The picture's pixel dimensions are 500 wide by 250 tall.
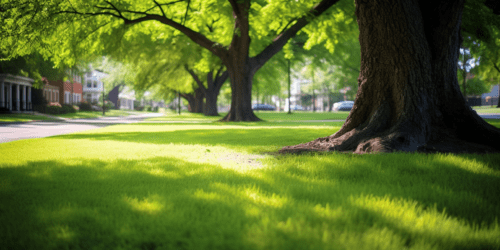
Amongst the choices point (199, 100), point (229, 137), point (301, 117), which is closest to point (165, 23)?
point (229, 137)

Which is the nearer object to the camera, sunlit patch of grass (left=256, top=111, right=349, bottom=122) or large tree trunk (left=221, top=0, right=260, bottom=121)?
large tree trunk (left=221, top=0, right=260, bottom=121)

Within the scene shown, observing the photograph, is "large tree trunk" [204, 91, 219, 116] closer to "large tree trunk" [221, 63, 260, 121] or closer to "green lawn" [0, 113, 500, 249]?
"large tree trunk" [221, 63, 260, 121]

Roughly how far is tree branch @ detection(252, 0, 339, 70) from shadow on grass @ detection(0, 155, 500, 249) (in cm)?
1243

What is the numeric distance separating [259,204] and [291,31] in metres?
17.8

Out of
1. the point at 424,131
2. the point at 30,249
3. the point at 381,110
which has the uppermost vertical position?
the point at 381,110

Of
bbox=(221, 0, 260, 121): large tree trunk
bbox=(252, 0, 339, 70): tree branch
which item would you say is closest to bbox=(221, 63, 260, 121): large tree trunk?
bbox=(221, 0, 260, 121): large tree trunk

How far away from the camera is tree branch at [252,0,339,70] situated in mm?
15992

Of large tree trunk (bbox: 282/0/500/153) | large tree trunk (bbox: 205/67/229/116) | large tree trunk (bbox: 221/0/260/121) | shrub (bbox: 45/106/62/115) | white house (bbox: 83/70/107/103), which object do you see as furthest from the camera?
white house (bbox: 83/70/107/103)

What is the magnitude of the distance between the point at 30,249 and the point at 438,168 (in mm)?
4379

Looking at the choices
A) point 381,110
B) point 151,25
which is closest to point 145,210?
point 381,110

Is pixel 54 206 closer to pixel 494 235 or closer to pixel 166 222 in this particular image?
pixel 166 222

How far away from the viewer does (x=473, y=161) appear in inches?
175

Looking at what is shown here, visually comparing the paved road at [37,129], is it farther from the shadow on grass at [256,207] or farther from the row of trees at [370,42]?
the shadow on grass at [256,207]

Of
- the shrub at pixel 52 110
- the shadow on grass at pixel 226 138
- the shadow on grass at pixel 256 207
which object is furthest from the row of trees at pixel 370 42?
the shrub at pixel 52 110
